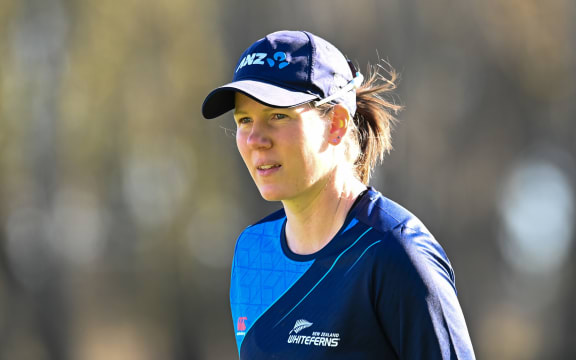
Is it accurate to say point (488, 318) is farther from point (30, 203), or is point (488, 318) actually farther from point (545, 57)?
point (30, 203)

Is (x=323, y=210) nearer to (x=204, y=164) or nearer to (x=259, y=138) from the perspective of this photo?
(x=259, y=138)

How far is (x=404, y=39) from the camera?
25.0 feet

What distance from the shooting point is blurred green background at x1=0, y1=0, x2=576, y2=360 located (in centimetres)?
710

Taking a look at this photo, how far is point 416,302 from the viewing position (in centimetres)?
175

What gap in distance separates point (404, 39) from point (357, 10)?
0.53 m

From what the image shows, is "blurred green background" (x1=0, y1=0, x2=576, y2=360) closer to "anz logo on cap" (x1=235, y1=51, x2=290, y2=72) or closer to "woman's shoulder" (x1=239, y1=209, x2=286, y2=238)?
"woman's shoulder" (x1=239, y1=209, x2=286, y2=238)

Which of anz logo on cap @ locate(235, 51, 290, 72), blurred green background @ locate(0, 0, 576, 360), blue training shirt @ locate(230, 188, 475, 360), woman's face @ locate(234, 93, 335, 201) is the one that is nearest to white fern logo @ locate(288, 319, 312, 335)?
blue training shirt @ locate(230, 188, 475, 360)

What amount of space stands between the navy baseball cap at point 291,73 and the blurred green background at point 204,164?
524 centimetres

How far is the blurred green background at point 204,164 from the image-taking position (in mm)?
7098

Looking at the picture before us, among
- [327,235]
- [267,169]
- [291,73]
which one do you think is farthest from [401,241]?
[291,73]

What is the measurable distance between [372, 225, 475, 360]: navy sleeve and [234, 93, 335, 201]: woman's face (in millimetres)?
293

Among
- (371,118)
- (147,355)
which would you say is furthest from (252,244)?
(147,355)

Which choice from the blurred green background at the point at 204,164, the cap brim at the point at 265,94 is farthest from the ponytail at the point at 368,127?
the blurred green background at the point at 204,164

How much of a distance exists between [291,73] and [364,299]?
59 centimetres
